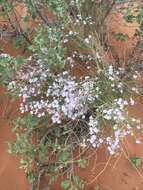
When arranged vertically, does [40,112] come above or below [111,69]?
below

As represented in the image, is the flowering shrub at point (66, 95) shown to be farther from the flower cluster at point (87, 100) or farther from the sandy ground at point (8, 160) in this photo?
the sandy ground at point (8, 160)

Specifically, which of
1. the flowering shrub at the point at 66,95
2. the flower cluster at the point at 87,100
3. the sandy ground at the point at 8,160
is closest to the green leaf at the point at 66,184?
the flowering shrub at the point at 66,95

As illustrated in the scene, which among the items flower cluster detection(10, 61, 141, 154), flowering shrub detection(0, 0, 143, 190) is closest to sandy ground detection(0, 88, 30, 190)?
flowering shrub detection(0, 0, 143, 190)

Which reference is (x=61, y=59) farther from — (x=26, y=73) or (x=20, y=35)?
(x=20, y=35)

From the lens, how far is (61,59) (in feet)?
9.66

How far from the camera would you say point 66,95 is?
9.53 feet

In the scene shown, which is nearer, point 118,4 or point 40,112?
point 40,112

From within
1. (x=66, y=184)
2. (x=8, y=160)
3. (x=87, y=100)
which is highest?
(x=87, y=100)

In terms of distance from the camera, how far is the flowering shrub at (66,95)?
2.90 m

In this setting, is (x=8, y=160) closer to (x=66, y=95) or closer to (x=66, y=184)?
(x=66, y=184)

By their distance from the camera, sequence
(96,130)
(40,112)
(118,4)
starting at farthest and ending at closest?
(118,4) < (40,112) < (96,130)

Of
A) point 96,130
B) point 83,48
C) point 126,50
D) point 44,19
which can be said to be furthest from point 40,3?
point 96,130

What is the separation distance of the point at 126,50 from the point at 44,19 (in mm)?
616

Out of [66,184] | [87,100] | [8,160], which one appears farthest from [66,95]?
[8,160]
